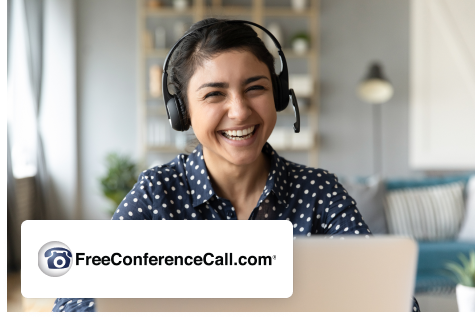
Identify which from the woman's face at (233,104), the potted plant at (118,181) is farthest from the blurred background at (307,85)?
the woman's face at (233,104)

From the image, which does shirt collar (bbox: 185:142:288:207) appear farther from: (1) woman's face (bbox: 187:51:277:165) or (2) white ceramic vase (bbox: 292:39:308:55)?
(2) white ceramic vase (bbox: 292:39:308:55)

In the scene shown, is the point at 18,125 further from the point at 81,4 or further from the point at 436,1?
the point at 436,1

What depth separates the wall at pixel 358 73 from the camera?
3719 millimetres

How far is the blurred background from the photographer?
345cm

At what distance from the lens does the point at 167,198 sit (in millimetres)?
830

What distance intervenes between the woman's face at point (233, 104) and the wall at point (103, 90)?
2993 millimetres

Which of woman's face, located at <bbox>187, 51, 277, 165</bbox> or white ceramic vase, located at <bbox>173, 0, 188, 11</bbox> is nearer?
woman's face, located at <bbox>187, 51, 277, 165</bbox>

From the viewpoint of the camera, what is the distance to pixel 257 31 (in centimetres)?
364

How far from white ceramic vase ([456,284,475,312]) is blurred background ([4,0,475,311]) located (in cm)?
277

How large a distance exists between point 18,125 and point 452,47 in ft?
10.5

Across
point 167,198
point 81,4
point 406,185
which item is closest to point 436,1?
point 406,185

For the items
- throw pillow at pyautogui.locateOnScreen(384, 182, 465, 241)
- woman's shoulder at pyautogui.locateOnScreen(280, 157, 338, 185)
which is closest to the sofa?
throw pillow at pyautogui.locateOnScreen(384, 182, 465, 241)

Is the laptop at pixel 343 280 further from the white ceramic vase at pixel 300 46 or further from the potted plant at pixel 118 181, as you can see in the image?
the white ceramic vase at pixel 300 46
